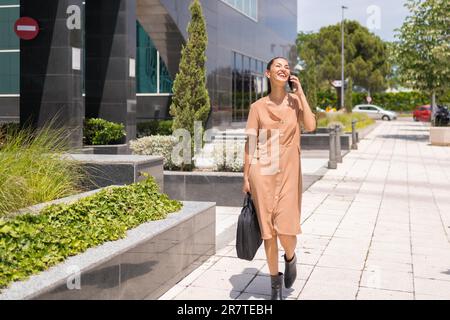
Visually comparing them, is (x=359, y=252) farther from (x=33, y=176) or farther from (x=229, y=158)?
(x=229, y=158)

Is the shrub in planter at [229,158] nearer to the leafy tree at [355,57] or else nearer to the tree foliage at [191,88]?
the tree foliage at [191,88]

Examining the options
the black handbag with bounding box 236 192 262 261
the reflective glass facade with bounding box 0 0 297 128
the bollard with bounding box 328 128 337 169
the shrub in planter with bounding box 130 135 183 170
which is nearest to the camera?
the black handbag with bounding box 236 192 262 261

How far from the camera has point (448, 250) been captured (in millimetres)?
7008

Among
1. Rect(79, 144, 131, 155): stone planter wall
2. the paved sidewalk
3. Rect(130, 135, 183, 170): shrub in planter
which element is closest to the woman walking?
the paved sidewalk

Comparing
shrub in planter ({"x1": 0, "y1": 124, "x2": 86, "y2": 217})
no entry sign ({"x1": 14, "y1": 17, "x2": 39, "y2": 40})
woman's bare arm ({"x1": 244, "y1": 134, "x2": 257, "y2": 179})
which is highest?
no entry sign ({"x1": 14, "y1": 17, "x2": 39, "y2": 40})

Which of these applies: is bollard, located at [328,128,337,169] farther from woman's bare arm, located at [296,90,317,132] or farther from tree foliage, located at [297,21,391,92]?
tree foliage, located at [297,21,391,92]

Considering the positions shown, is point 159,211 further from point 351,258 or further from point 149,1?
point 149,1

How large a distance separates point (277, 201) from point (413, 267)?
229cm

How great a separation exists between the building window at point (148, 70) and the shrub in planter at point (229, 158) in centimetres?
1737

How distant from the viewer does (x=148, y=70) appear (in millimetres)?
28250

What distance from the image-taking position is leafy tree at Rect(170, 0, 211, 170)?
12.0 metres

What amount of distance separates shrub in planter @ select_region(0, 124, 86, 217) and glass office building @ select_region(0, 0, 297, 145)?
671 cm

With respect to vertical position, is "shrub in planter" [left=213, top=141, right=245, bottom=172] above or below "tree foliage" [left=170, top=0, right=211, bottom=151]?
below

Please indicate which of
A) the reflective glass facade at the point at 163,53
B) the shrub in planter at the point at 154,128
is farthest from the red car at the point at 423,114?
the shrub in planter at the point at 154,128
